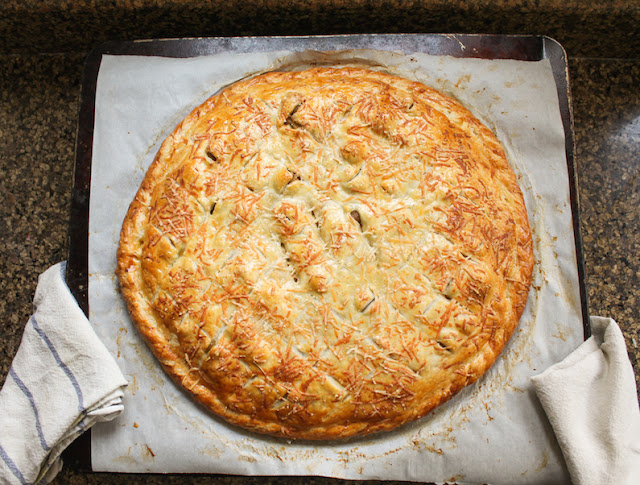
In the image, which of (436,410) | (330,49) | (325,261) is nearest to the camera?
(325,261)

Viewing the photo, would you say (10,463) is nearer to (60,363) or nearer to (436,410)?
(60,363)

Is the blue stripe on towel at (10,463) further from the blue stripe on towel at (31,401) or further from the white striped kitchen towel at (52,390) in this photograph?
the blue stripe on towel at (31,401)

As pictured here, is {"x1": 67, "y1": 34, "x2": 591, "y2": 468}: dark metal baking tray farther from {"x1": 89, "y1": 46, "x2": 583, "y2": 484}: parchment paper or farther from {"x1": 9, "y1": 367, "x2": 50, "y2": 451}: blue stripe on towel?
{"x1": 9, "y1": 367, "x2": 50, "y2": 451}: blue stripe on towel

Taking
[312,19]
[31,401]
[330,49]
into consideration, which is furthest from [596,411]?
[31,401]

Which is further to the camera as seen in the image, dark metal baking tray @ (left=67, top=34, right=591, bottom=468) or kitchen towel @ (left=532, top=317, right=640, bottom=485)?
dark metal baking tray @ (left=67, top=34, right=591, bottom=468)

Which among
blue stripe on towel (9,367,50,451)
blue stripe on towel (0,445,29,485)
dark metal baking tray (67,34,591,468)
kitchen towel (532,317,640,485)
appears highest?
dark metal baking tray (67,34,591,468)

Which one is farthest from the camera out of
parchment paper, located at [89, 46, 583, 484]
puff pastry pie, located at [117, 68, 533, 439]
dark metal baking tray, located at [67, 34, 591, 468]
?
dark metal baking tray, located at [67, 34, 591, 468]

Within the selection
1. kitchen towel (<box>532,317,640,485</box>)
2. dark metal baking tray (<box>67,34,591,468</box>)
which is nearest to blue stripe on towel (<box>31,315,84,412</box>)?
dark metal baking tray (<box>67,34,591,468</box>)
